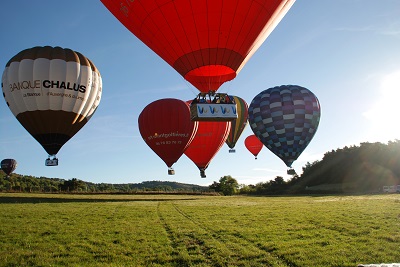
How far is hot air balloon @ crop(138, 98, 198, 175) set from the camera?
30172 mm

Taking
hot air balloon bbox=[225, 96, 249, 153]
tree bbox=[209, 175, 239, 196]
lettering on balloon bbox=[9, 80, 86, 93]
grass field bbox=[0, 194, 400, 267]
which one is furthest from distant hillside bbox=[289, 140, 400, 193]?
lettering on balloon bbox=[9, 80, 86, 93]

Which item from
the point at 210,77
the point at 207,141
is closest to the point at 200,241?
the point at 210,77

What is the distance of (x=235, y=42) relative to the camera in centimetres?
1773

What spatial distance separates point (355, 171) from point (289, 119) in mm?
37211

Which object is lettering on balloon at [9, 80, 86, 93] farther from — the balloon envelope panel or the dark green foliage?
the dark green foliage

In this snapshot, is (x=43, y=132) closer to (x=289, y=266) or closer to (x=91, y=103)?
(x=91, y=103)

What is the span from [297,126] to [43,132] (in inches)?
841

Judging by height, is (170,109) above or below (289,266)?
above

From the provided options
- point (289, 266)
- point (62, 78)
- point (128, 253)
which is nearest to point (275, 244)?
point (289, 266)

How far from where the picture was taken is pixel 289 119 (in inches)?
1230

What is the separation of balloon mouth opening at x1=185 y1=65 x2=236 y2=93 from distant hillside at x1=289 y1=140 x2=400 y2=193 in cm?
4190

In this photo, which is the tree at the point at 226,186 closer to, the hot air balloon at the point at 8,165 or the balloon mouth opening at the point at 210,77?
the hot air balloon at the point at 8,165

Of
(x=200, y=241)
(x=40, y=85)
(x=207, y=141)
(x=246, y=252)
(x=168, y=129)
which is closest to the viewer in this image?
(x=246, y=252)

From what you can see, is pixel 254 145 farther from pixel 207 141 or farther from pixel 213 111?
pixel 213 111
